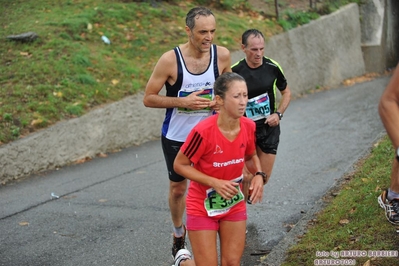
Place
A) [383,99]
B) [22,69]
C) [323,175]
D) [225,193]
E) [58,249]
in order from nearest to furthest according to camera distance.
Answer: [383,99] → [225,193] → [58,249] → [323,175] → [22,69]

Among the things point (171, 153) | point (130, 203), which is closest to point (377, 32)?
point (130, 203)

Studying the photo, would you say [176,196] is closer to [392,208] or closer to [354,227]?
[354,227]

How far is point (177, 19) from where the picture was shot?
1541 centimetres

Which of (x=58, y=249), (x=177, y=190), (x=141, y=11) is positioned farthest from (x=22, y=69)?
(x=177, y=190)

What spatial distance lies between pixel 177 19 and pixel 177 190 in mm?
10381

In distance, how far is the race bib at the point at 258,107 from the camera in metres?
6.10

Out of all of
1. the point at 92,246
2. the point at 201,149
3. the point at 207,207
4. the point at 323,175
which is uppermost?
the point at 201,149

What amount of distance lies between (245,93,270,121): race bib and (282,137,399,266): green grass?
3.77 ft

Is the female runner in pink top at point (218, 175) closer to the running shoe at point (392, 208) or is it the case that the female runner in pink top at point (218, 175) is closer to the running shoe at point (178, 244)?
the running shoe at point (392, 208)

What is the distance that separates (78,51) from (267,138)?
6.90 m

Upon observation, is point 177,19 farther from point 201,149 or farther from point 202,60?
point 201,149

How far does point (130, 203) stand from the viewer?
759 centimetres

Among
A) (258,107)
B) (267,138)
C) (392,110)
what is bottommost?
(267,138)

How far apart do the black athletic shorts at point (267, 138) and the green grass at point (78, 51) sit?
15.1ft
